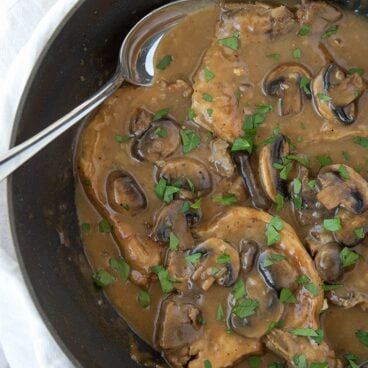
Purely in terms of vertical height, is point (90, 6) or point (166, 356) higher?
point (90, 6)

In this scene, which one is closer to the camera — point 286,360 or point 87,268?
point 286,360

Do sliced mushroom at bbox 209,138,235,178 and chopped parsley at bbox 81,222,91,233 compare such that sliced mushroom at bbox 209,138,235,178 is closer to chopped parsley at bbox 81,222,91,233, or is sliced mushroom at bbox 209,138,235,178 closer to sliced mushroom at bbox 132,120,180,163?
sliced mushroom at bbox 132,120,180,163

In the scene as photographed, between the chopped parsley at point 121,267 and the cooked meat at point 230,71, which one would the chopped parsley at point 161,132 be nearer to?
the cooked meat at point 230,71

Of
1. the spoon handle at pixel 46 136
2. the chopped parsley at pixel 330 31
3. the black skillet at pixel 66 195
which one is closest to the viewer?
the spoon handle at pixel 46 136

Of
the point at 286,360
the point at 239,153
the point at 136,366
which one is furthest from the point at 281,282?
the point at 136,366

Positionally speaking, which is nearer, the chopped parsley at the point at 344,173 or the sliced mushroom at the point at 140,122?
the chopped parsley at the point at 344,173

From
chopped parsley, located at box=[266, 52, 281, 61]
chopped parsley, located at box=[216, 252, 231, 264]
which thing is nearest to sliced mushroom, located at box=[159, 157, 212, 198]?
chopped parsley, located at box=[216, 252, 231, 264]

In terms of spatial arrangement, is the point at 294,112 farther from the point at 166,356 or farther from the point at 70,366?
the point at 70,366

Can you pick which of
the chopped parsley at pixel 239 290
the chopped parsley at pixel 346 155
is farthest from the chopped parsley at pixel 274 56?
the chopped parsley at pixel 239 290
